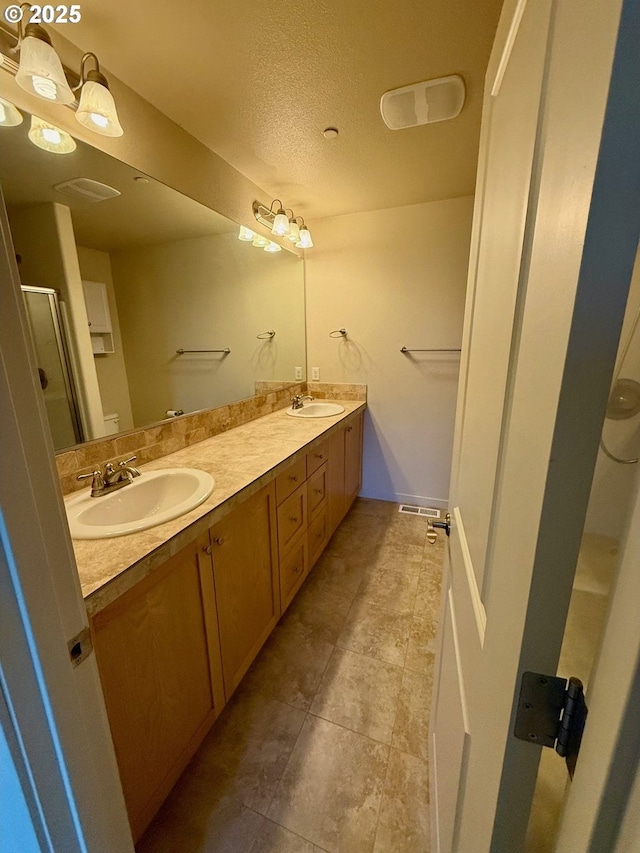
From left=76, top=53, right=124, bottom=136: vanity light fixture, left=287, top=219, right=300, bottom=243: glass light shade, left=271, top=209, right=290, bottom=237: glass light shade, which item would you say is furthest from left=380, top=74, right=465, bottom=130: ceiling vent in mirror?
left=76, top=53, right=124, bottom=136: vanity light fixture

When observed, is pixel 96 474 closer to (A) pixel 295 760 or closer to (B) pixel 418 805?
(A) pixel 295 760

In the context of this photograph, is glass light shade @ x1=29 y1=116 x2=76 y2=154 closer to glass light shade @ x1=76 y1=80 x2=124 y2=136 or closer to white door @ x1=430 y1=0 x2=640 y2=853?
glass light shade @ x1=76 y1=80 x2=124 y2=136

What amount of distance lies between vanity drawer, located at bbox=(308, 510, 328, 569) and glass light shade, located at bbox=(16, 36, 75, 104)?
1905 mm

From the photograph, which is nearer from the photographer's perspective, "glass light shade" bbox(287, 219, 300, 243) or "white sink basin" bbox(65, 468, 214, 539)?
"white sink basin" bbox(65, 468, 214, 539)

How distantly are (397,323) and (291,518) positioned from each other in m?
1.73

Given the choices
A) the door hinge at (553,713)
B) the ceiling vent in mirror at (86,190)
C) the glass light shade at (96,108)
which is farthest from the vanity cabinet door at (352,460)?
the door hinge at (553,713)

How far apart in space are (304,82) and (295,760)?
8.00 ft

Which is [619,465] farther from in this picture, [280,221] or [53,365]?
[280,221]

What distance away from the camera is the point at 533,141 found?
1.33ft

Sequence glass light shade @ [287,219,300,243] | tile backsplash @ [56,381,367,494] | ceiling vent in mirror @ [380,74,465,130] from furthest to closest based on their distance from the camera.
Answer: glass light shade @ [287,219,300,243] → ceiling vent in mirror @ [380,74,465,130] → tile backsplash @ [56,381,367,494]

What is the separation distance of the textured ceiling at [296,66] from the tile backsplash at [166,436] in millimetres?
1318

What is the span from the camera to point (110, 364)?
137cm

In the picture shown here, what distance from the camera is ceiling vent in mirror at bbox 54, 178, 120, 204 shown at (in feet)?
3.72

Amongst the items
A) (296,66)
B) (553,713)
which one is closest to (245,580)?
(553,713)
